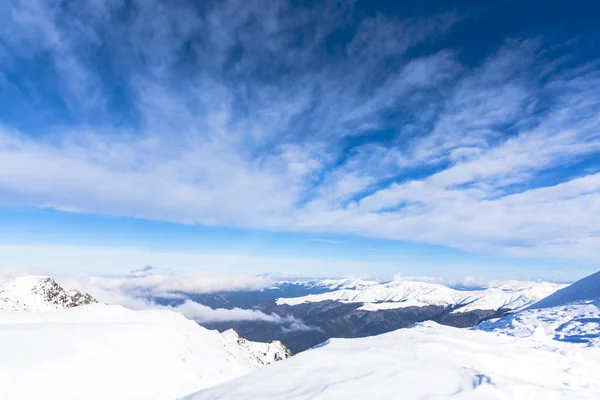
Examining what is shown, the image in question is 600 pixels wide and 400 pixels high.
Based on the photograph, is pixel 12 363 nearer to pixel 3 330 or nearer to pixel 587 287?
pixel 3 330

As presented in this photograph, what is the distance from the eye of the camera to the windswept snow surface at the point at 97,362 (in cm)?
2430

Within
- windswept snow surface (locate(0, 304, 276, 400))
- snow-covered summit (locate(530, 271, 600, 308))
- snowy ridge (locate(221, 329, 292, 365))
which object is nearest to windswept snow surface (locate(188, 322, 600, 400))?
windswept snow surface (locate(0, 304, 276, 400))

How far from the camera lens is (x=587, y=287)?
38.6 metres

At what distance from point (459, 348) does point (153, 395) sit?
25.7 m

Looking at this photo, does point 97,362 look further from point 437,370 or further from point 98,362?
point 437,370

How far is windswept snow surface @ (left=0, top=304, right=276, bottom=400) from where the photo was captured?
2430cm

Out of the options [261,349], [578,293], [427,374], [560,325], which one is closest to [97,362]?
[427,374]

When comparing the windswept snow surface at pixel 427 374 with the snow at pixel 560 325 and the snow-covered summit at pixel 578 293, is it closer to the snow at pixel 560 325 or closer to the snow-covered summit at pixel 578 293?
the snow at pixel 560 325

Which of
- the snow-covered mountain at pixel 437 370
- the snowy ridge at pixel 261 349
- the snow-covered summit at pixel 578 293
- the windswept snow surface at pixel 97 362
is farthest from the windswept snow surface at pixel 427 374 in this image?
the snowy ridge at pixel 261 349

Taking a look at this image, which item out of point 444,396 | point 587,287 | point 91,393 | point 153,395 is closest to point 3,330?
point 91,393

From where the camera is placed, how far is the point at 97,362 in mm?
28812

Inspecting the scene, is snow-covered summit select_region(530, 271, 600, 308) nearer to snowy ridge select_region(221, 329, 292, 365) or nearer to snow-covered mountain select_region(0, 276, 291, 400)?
snow-covered mountain select_region(0, 276, 291, 400)

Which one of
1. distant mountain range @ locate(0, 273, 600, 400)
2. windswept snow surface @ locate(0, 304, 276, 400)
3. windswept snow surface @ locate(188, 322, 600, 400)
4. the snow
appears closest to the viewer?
windswept snow surface @ locate(188, 322, 600, 400)

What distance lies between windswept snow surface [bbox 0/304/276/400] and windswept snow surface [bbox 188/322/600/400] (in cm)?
1833
